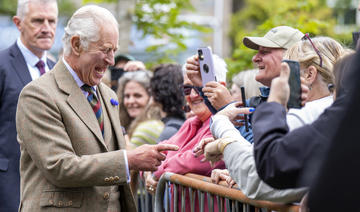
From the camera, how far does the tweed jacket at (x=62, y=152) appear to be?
2.98m

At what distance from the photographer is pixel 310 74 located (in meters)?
2.81

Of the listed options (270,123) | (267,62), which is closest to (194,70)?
(267,62)

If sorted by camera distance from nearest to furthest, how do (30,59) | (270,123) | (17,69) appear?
(270,123) < (17,69) < (30,59)

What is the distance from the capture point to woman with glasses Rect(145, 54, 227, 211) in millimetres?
3590

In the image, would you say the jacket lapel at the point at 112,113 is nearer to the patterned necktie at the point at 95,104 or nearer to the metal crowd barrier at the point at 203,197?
the patterned necktie at the point at 95,104

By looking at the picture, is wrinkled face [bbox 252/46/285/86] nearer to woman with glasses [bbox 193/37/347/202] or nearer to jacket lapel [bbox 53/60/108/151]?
woman with glasses [bbox 193/37/347/202]

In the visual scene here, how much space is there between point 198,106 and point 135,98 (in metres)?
2.25

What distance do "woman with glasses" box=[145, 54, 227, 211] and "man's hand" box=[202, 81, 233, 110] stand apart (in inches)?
17.9

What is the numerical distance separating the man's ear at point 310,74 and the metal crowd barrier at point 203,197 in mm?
705

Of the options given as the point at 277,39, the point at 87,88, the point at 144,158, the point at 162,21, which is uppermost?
the point at 162,21

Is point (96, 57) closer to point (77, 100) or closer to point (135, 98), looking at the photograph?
point (77, 100)

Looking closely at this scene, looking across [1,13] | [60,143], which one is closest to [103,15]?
[60,143]

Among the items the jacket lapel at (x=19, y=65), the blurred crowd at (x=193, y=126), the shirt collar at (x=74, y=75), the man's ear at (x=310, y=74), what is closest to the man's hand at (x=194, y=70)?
the blurred crowd at (x=193, y=126)

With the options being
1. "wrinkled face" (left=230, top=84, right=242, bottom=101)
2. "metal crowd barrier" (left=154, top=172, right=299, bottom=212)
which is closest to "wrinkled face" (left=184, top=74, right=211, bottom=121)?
"metal crowd barrier" (left=154, top=172, right=299, bottom=212)
